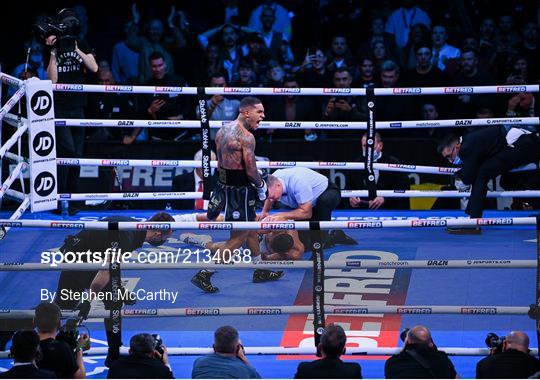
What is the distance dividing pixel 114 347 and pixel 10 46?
8.96 m

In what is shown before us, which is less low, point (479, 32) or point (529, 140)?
point (479, 32)

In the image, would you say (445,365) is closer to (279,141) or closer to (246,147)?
(246,147)

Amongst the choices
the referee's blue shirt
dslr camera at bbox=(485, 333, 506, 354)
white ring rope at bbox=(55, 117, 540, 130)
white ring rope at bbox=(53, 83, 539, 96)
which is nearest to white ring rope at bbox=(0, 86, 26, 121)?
white ring rope at bbox=(53, 83, 539, 96)

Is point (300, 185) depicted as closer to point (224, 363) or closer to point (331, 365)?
point (224, 363)

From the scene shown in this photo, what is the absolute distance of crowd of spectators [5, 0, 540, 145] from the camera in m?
12.5

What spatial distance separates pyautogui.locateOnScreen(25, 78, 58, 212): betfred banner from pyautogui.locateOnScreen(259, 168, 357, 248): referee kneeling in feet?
6.65

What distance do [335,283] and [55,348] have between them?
9.71ft

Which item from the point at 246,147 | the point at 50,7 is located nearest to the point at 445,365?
the point at 246,147

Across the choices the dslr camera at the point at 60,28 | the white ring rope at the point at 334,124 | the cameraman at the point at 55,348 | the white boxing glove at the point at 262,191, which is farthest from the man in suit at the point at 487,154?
the cameraman at the point at 55,348

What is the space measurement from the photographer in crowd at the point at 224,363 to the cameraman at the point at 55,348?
0.80 m

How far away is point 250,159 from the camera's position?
9.41m

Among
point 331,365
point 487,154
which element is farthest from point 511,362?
point 487,154

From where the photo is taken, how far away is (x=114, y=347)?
7.57 meters

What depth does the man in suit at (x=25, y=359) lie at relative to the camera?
651 centimetres
